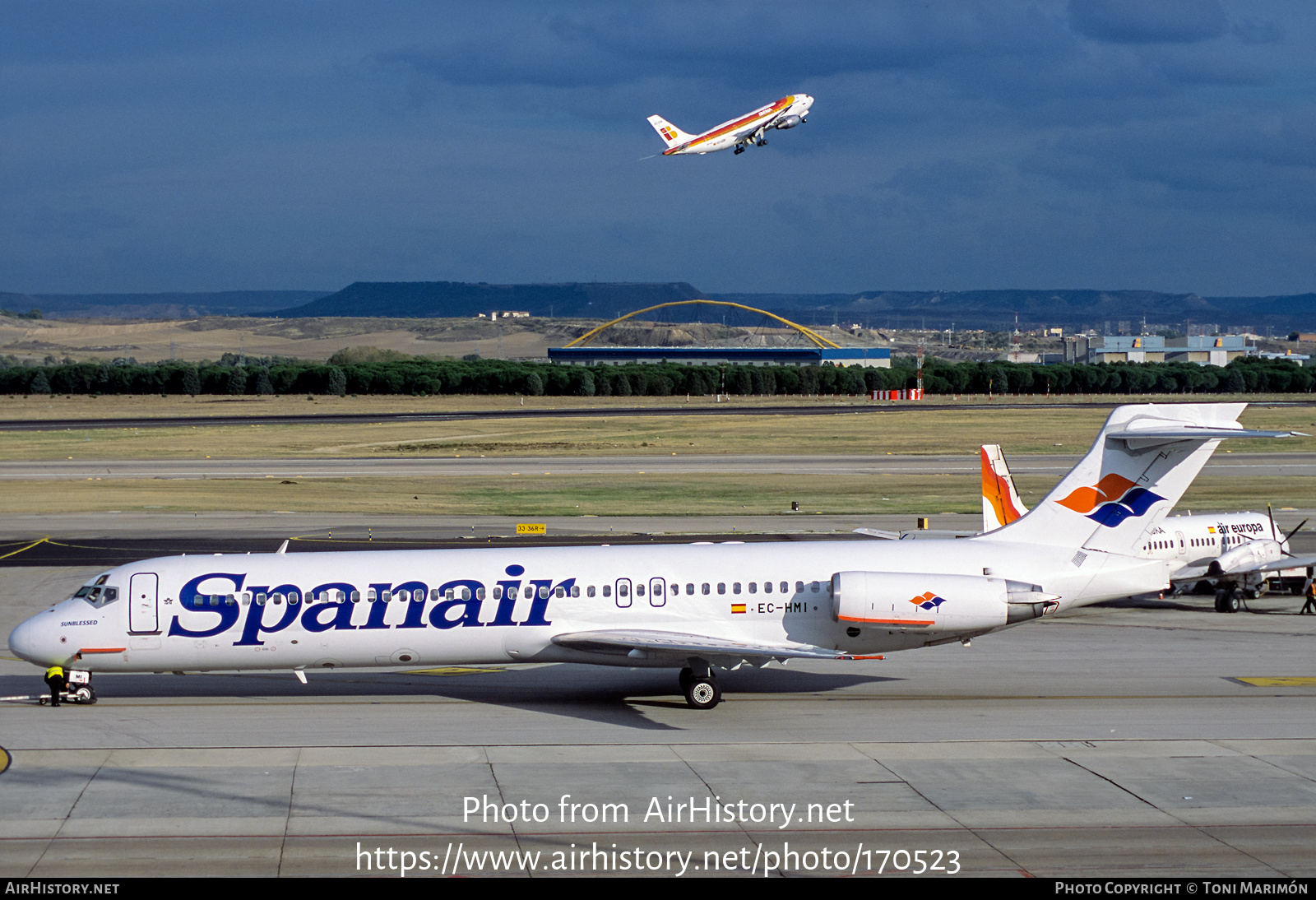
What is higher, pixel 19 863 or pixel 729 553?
pixel 729 553

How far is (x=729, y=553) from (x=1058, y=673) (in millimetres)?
8801

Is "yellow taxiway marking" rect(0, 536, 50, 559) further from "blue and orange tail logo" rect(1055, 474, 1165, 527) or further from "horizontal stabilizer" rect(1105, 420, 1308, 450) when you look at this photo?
"horizontal stabilizer" rect(1105, 420, 1308, 450)

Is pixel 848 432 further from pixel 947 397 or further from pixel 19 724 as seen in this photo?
pixel 19 724

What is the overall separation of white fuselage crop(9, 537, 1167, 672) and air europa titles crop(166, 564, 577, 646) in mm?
24

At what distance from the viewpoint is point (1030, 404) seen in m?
135

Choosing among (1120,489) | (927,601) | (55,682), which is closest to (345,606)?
(55,682)

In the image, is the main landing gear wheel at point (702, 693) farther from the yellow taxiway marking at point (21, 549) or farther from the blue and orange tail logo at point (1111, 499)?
the yellow taxiway marking at point (21, 549)

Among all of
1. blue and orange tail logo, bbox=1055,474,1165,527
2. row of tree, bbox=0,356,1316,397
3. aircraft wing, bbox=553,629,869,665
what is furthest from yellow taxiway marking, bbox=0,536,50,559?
row of tree, bbox=0,356,1316,397

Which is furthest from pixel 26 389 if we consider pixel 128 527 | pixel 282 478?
pixel 128 527

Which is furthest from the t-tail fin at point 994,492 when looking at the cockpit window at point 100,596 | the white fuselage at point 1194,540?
the cockpit window at point 100,596

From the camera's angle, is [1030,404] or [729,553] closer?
[729,553]

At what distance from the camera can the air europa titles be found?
82.7ft

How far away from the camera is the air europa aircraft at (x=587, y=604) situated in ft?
82.7

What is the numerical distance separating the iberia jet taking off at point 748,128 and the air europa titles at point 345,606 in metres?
77.7
